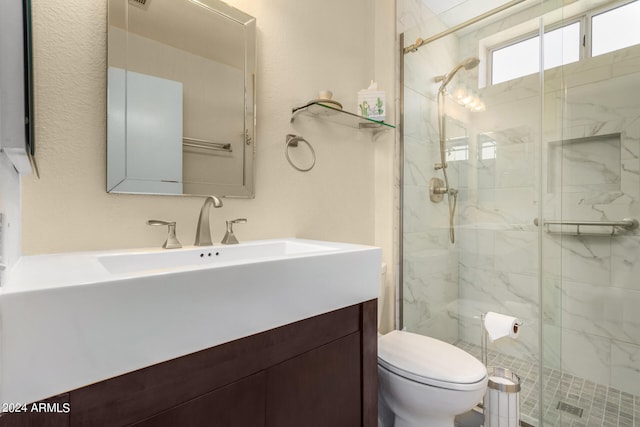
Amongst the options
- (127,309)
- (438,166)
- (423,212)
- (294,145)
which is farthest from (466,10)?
(127,309)

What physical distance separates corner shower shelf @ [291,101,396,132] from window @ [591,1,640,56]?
114 cm

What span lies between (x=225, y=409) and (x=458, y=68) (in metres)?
2.11

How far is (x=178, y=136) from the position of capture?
110cm

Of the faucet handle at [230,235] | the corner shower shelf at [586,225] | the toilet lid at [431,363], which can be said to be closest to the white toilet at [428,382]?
the toilet lid at [431,363]

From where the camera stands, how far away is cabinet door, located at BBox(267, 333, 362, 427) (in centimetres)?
78

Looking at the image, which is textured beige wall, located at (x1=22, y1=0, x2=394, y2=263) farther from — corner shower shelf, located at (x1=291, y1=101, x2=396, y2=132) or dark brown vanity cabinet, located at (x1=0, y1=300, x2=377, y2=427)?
dark brown vanity cabinet, located at (x1=0, y1=300, x2=377, y2=427)

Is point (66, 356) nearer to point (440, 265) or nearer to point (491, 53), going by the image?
point (440, 265)

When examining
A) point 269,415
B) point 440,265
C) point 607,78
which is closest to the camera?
point 269,415

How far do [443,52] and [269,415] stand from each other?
82.5 inches

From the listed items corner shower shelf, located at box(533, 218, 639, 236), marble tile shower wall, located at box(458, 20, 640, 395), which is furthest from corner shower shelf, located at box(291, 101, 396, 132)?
corner shower shelf, located at box(533, 218, 639, 236)

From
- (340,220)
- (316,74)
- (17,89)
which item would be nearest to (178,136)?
(17,89)

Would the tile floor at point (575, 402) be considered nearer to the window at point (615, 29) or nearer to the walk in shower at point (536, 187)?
the walk in shower at point (536, 187)

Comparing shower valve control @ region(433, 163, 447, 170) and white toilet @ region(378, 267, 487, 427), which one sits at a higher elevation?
shower valve control @ region(433, 163, 447, 170)

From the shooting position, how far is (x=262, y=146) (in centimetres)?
134
